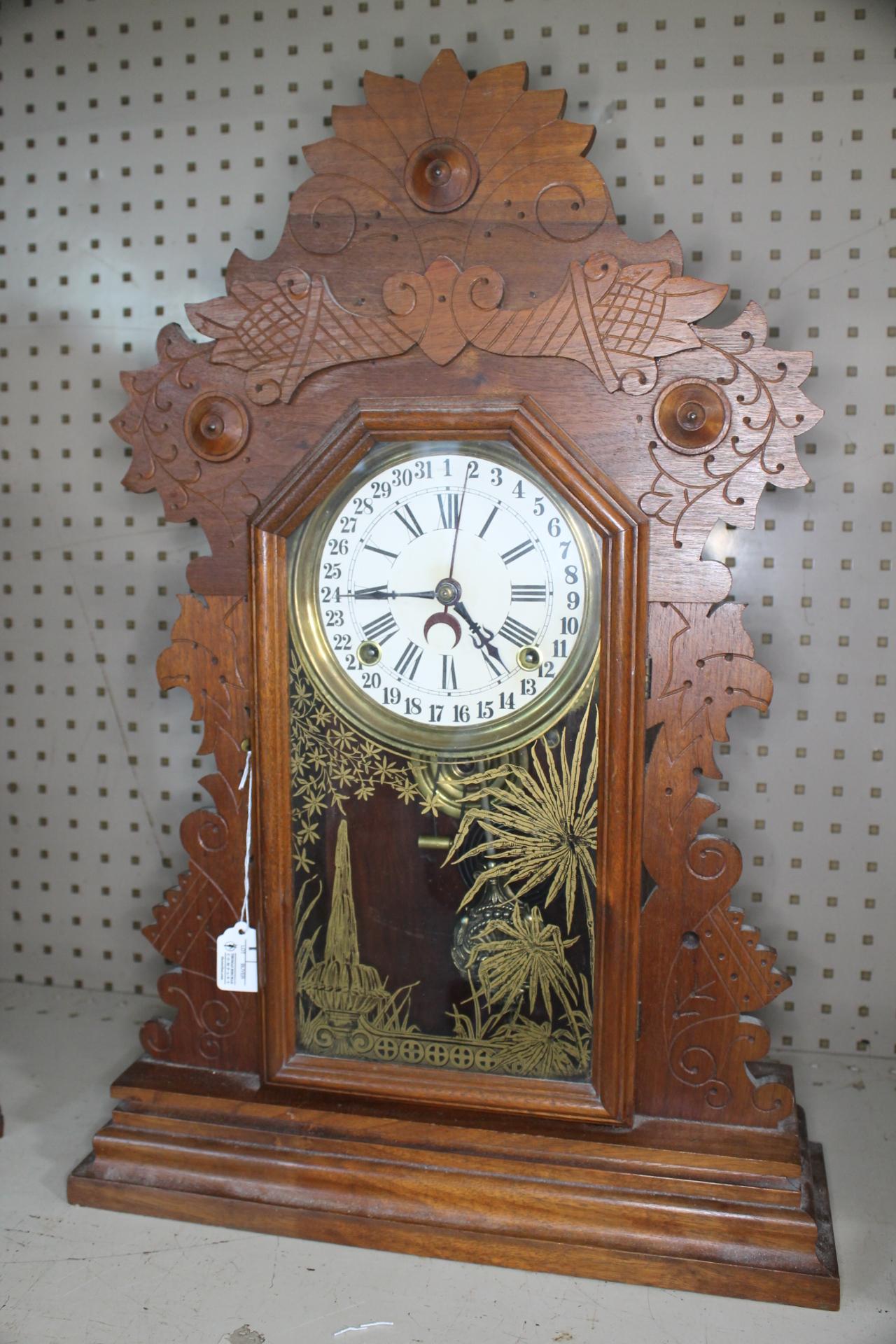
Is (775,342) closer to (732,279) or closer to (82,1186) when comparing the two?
(732,279)

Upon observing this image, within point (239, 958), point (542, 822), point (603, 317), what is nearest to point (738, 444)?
point (603, 317)

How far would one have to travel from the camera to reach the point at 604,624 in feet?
5.40

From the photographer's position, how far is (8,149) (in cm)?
228

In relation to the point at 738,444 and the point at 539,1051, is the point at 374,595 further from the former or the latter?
the point at 539,1051

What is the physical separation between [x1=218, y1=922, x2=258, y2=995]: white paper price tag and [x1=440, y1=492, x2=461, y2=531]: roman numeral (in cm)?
71

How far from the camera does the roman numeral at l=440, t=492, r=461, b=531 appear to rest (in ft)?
5.51

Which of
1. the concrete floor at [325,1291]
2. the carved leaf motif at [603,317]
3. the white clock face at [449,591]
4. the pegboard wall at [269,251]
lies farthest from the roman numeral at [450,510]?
the concrete floor at [325,1291]

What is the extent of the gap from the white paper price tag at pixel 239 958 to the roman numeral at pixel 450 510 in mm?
710

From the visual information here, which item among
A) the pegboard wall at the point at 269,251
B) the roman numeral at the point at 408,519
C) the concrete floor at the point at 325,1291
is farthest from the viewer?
the pegboard wall at the point at 269,251

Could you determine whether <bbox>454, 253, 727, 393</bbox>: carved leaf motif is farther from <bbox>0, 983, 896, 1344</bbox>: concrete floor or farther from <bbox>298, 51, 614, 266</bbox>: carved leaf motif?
<bbox>0, 983, 896, 1344</bbox>: concrete floor

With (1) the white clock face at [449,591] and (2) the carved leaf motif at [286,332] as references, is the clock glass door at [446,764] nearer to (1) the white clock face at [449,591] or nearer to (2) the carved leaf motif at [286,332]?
(1) the white clock face at [449,591]

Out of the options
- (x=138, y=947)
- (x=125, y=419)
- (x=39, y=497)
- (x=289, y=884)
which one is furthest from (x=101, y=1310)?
(x=39, y=497)

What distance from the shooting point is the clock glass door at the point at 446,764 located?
65.7 inches

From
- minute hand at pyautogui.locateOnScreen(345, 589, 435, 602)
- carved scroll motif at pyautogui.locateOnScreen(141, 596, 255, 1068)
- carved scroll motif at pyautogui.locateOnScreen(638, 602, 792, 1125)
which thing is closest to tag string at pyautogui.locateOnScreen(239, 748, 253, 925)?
carved scroll motif at pyautogui.locateOnScreen(141, 596, 255, 1068)
